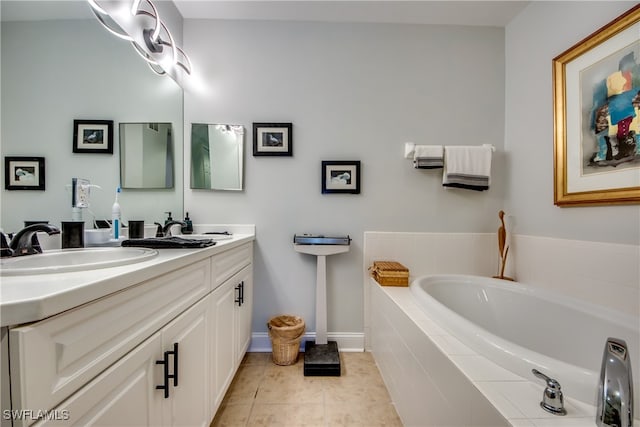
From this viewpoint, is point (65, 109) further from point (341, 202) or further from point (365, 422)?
point (365, 422)

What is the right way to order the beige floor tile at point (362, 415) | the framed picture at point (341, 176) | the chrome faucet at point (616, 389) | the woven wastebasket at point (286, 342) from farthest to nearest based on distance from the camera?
the framed picture at point (341, 176)
the woven wastebasket at point (286, 342)
the beige floor tile at point (362, 415)
the chrome faucet at point (616, 389)

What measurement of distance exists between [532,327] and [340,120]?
71.1 inches

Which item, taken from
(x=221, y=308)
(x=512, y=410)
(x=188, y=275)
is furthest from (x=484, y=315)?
(x=188, y=275)

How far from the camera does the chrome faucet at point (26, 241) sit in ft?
2.44

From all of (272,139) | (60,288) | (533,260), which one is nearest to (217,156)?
(272,139)

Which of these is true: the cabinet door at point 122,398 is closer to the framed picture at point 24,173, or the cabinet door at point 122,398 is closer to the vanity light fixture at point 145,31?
the framed picture at point 24,173

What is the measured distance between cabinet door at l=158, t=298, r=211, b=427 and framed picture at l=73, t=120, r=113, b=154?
84cm

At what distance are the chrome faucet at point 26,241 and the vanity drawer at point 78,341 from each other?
0.46 metres

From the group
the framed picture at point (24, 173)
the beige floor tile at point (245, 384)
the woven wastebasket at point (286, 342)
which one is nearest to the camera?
the framed picture at point (24, 173)

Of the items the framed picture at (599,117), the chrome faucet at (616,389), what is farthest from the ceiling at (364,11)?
the chrome faucet at (616,389)

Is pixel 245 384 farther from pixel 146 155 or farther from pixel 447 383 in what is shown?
pixel 146 155

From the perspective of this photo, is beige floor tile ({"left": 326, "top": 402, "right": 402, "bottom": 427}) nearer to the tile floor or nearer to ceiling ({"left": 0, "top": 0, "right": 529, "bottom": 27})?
the tile floor

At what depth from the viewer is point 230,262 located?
1.35 meters

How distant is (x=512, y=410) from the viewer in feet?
1.93
